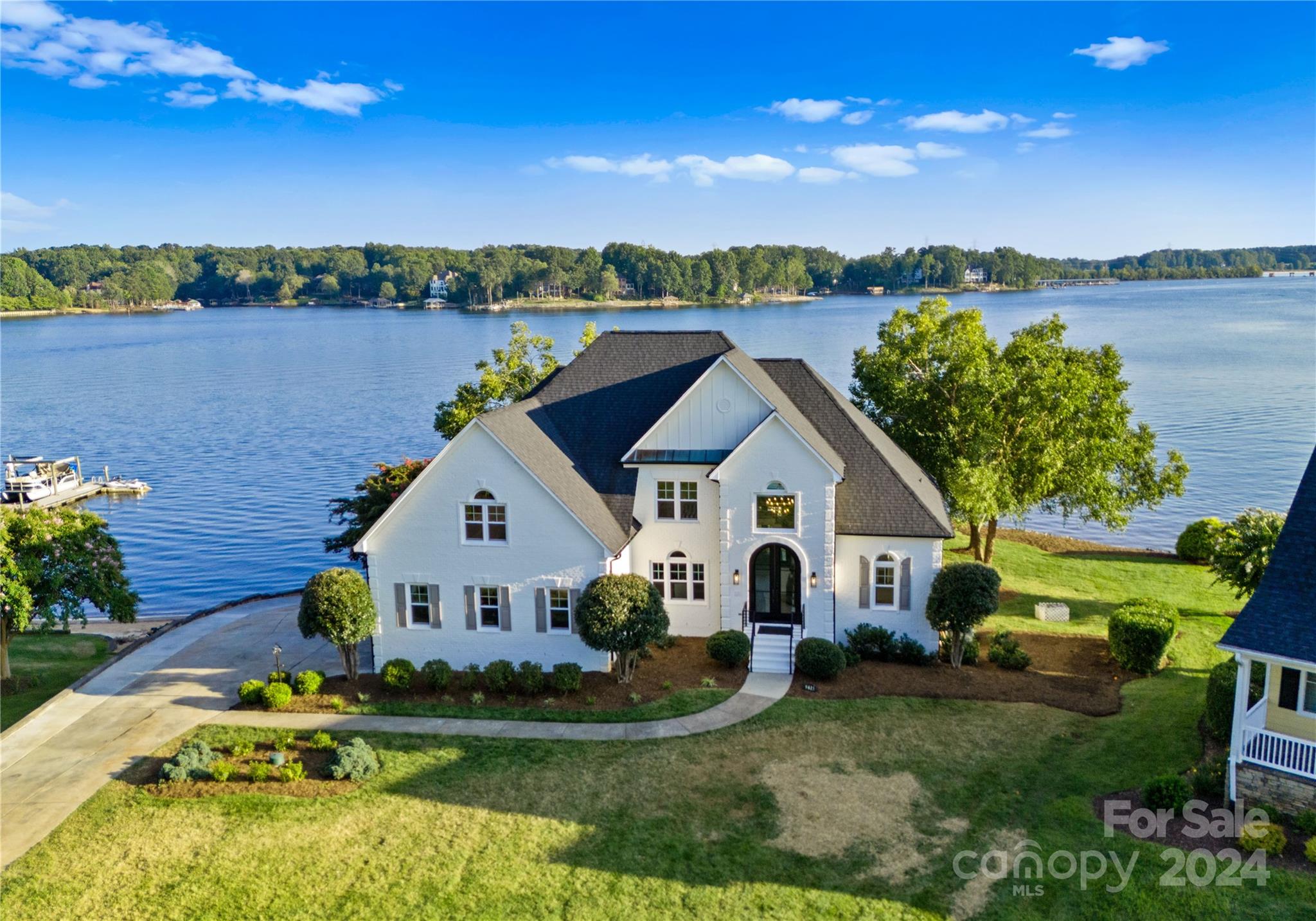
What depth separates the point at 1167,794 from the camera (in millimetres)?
18172

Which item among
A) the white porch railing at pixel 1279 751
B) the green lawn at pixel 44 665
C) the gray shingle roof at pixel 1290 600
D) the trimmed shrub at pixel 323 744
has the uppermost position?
the gray shingle roof at pixel 1290 600

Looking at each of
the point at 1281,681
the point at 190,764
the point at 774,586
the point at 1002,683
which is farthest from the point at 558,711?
the point at 1281,681

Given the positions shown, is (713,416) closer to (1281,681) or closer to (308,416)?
(1281,681)

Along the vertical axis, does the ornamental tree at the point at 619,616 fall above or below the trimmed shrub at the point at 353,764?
above

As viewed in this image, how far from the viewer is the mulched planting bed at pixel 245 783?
19.8 metres

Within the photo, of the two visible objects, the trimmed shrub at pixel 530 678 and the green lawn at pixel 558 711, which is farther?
the trimmed shrub at pixel 530 678

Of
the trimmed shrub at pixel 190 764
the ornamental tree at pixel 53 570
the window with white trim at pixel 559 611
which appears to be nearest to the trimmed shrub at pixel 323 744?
the trimmed shrub at pixel 190 764

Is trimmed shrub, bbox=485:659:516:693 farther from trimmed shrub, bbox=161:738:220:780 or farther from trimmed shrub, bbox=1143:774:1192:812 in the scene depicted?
trimmed shrub, bbox=1143:774:1192:812

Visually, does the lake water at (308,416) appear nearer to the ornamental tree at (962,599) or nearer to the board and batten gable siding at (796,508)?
the ornamental tree at (962,599)

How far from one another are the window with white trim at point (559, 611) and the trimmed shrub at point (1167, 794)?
587 inches

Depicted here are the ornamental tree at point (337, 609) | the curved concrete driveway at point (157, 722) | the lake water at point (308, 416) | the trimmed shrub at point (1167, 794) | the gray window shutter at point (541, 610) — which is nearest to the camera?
the trimmed shrub at point (1167, 794)

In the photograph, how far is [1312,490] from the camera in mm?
18812

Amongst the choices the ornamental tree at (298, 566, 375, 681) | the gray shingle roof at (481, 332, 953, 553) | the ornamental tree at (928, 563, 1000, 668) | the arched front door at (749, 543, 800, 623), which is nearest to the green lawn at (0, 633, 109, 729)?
the ornamental tree at (298, 566, 375, 681)

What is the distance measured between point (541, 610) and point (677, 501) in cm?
566
